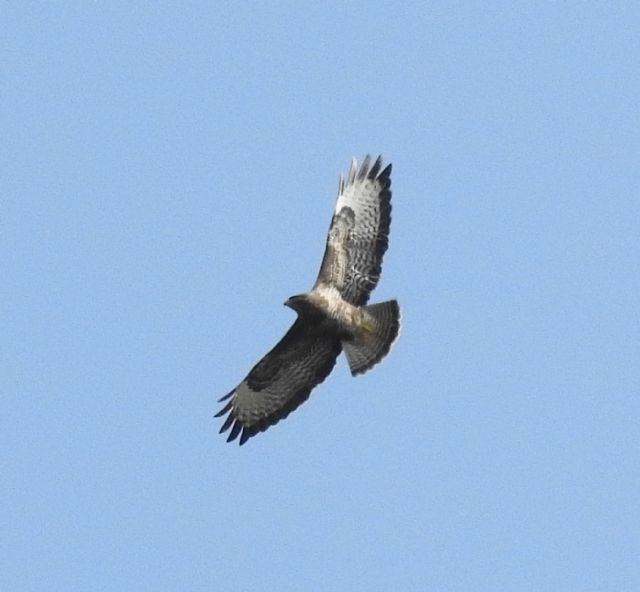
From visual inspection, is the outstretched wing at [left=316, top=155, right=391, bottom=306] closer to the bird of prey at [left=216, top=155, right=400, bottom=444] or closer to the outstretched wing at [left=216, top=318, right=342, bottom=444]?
the bird of prey at [left=216, top=155, right=400, bottom=444]

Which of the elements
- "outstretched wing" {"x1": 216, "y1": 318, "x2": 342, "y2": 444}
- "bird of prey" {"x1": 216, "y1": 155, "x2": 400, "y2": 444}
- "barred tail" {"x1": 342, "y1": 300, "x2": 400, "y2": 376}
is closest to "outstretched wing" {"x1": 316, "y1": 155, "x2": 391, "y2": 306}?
"bird of prey" {"x1": 216, "y1": 155, "x2": 400, "y2": 444}

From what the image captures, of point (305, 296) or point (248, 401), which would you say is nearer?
point (305, 296)

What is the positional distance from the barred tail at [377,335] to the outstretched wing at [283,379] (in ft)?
1.26

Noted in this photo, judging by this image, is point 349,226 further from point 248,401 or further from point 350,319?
point 248,401

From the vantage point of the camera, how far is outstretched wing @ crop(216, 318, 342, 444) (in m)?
16.2

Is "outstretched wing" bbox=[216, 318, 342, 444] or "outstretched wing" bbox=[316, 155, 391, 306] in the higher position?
"outstretched wing" bbox=[316, 155, 391, 306]

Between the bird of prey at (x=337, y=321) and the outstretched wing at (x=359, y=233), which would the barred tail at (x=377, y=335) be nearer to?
the bird of prey at (x=337, y=321)

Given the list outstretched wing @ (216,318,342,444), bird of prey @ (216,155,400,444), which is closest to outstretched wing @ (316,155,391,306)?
bird of prey @ (216,155,400,444)

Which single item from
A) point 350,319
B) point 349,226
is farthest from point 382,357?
point 349,226

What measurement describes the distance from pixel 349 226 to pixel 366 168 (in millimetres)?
822

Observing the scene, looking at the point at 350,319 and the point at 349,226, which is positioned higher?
the point at 349,226

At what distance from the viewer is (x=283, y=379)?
54.6 feet

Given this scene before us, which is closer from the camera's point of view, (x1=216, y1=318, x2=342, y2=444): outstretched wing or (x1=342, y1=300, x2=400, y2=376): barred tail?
(x1=342, y1=300, x2=400, y2=376): barred tail

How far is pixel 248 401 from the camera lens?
55.3 ft
